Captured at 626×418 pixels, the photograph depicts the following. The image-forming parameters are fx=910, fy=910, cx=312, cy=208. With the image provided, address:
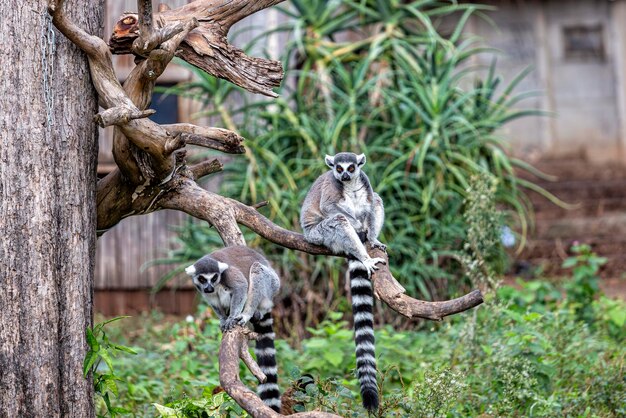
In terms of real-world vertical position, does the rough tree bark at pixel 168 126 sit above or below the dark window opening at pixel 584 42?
below

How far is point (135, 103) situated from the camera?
4.70 meters

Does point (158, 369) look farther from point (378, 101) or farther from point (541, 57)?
point (541, 57)

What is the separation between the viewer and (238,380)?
3.79 metres

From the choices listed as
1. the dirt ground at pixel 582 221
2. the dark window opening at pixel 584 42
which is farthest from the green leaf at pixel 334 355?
the dark window opening at pixel 584 42

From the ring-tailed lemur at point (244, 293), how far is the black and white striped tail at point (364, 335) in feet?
1.58

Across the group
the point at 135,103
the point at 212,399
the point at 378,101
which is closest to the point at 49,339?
the point at 212,399

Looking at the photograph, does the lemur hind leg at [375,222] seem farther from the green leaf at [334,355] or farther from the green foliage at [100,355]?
the green foliage at [100,355]

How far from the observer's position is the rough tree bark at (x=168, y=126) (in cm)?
438

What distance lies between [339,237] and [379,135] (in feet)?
13.9

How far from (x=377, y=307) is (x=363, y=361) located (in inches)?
156

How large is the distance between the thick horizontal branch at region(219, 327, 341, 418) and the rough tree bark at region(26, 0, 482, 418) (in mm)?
13

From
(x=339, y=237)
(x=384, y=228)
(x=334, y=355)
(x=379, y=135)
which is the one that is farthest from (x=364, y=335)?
(x=379, y=135)

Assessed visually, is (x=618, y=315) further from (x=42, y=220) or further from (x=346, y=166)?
(x=42, y=220)

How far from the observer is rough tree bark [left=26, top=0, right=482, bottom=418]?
4.38m
